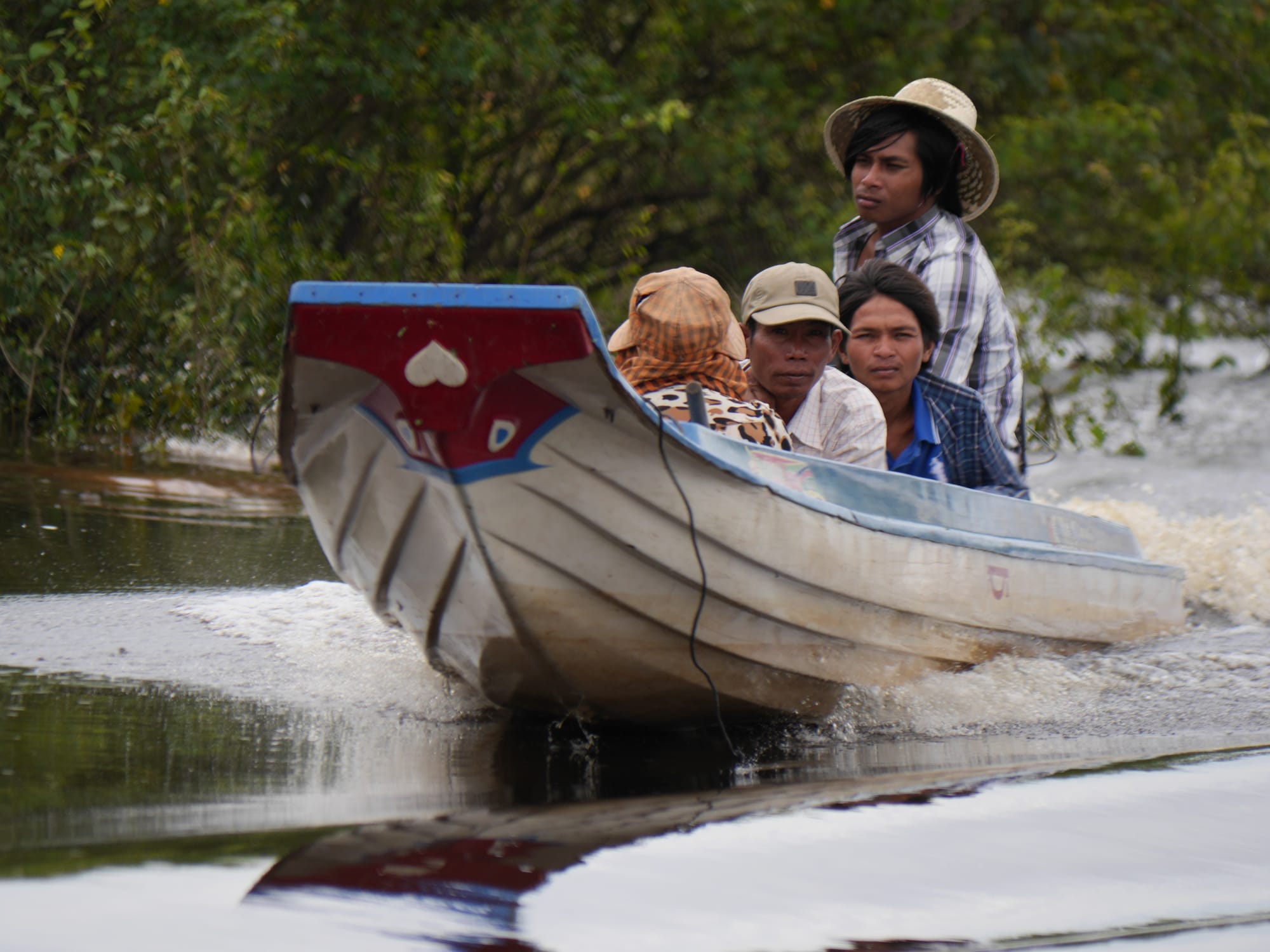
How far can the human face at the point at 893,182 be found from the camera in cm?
495

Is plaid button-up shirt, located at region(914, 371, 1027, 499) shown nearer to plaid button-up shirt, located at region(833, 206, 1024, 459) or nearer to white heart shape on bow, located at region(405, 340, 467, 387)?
plaid button-up shirt, located at region(833, 206, 1024, 459)

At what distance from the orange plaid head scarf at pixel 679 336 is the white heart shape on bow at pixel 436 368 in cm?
59

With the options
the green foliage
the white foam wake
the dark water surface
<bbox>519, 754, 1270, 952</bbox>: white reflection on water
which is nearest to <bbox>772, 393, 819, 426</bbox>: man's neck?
the dark water surface

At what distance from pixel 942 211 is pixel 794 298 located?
1397mm

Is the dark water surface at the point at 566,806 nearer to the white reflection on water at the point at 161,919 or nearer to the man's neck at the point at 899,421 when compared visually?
the white reflection on water at the point at 161,919

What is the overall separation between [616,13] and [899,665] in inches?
407

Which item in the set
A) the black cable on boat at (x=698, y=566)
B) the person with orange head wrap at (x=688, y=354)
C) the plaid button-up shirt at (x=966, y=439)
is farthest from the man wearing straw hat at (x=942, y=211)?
the black cable on boat at (x=698, y=566)

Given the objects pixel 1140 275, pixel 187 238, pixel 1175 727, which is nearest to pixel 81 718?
pixel 1175 727

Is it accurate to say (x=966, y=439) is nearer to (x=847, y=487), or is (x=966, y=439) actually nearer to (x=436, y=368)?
(x=847, y=487)

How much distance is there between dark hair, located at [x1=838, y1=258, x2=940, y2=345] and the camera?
436cm

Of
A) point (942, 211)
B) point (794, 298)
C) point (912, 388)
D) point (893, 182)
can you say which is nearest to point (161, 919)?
point (794, 298)

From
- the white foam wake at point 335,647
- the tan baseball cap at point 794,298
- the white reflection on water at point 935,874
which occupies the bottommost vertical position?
the white reflection on water at point 935,874

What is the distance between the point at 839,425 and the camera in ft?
13.3

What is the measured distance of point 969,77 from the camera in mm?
14281
